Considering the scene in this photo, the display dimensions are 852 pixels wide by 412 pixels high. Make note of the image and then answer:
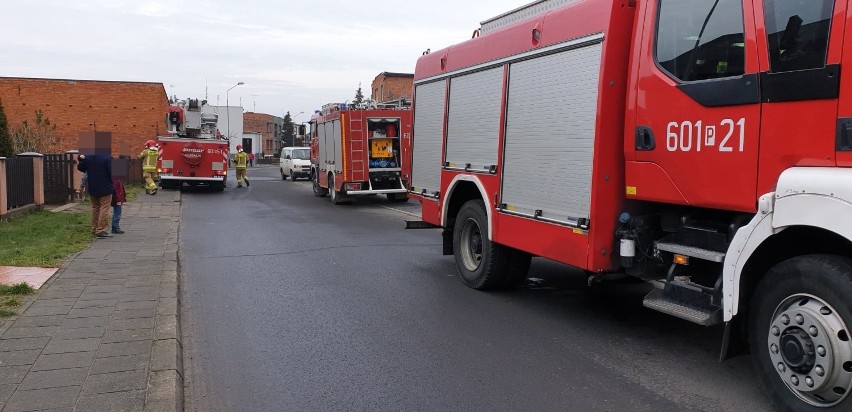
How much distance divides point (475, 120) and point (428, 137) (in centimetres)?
152

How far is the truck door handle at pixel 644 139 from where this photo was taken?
15.5 ft

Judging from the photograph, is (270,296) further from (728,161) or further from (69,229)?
(69,229)

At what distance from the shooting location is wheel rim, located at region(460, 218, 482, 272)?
294 inches

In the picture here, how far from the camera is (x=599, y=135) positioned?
5.08m

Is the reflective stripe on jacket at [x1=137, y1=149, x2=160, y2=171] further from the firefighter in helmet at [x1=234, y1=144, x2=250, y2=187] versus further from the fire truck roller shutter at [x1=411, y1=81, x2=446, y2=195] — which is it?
the fire truck roller shutter at [x1=411, y1=81, x2=446, y2=195]

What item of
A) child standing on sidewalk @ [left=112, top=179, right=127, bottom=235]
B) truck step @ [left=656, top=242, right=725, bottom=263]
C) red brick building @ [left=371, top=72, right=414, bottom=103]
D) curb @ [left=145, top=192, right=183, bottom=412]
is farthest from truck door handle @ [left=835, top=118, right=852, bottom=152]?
red brick building @ [left=371, top=72, right=414, bottom=103]

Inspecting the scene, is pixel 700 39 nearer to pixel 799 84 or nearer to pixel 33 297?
pixel 799 84

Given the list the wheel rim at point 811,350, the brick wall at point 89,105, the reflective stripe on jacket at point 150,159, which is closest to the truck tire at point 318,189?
the reflective stripe on jacket at point 150,159

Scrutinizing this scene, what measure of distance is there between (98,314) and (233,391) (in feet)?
7.10

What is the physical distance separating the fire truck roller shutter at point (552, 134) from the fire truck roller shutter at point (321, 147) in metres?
14.1

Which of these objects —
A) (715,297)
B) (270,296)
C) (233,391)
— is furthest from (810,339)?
(270,296)

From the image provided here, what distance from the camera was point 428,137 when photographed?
8.61 m

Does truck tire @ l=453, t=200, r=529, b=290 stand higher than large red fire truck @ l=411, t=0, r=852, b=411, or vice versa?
large red fire truck @ l=411, t=0, r=852, b=411

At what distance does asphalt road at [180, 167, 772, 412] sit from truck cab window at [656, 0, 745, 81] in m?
2.12
